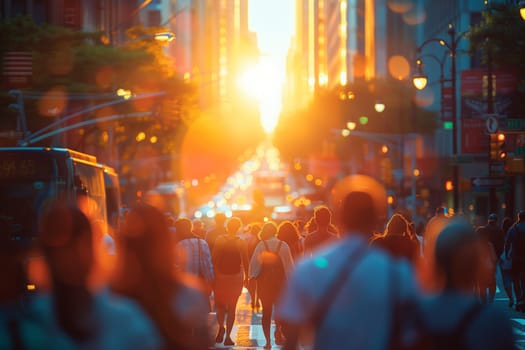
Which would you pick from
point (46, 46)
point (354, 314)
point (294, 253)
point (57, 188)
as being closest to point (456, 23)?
point (46, 46)

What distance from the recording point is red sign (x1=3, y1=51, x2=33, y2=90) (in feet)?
135

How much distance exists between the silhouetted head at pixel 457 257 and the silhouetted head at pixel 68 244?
1.80m

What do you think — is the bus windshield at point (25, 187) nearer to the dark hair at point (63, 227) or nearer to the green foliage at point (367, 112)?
the dark hair at point (63, 227)

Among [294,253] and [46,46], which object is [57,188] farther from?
[46,46]

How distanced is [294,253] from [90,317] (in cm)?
1102

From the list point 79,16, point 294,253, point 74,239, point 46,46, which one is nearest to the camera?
point 74,239

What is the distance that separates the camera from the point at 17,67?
142ft

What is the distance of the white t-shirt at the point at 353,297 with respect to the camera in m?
5.52

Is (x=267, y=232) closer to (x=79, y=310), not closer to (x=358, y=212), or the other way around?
(x=358, y=212)

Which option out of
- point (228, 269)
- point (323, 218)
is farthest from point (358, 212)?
point (228, 269)

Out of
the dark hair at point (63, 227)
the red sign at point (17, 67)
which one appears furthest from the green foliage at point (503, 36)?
the dark hair at point (63, 227)

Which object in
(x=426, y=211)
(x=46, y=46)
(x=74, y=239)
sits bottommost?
(x=426, y=211)

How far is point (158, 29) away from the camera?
6450 cm

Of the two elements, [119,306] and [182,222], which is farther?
[182,222]
